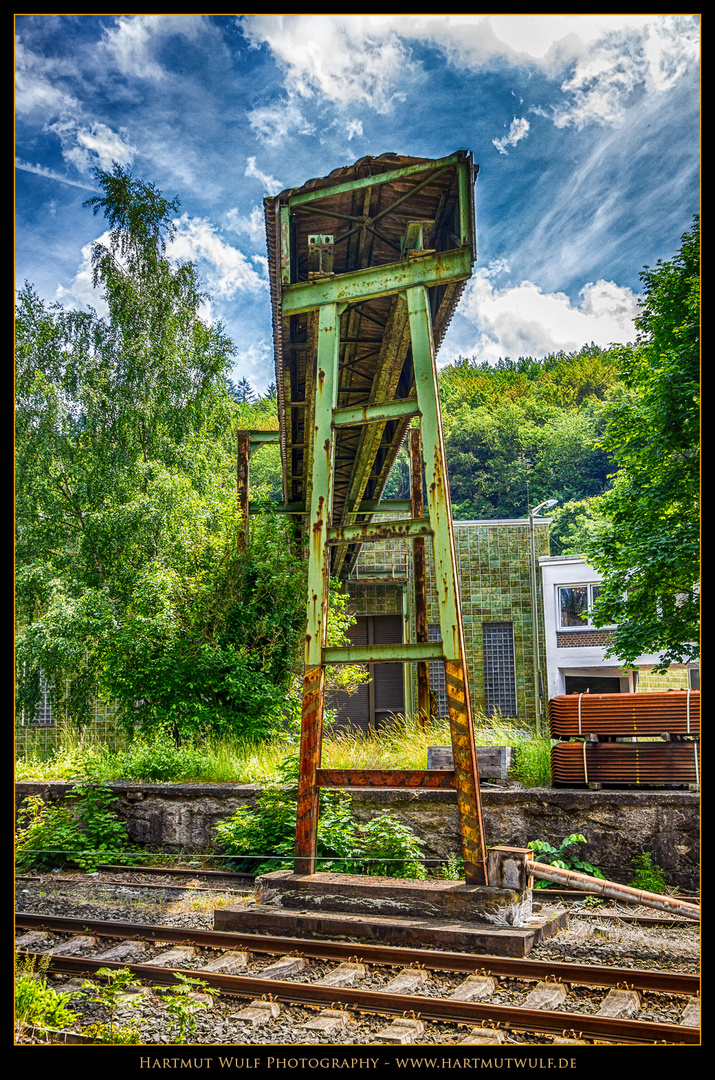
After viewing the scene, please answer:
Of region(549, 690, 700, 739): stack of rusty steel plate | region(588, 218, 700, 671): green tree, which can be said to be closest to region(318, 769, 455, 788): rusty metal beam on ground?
region(549, 690, 700, 739): stack of rusty steel plate

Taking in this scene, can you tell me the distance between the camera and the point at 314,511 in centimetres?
712

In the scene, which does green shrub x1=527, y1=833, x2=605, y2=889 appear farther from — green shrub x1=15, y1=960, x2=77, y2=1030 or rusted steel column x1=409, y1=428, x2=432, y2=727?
green shrub x1=15, y1=960, x2=77, y2=1030

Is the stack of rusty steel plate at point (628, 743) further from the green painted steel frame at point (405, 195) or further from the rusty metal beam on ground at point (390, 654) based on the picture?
the green painted steel frame at point (405, 195)

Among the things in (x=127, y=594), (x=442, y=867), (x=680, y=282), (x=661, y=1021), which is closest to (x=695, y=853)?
(x=442, y=867)

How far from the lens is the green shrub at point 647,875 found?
7453 mm

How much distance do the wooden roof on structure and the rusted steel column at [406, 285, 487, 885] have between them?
79cm

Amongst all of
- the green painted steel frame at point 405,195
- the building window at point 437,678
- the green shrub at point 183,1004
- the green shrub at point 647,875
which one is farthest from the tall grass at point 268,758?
the building window at point 437,678

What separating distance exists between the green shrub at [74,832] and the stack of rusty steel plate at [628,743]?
217 inches

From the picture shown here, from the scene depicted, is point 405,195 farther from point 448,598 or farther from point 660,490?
point 660,490

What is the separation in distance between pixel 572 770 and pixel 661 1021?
442cm

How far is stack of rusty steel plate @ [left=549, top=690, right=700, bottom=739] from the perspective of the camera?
8.26 meters

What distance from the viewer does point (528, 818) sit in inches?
328

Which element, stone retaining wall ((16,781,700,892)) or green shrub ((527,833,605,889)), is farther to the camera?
green shrub ((527,833,605,889))

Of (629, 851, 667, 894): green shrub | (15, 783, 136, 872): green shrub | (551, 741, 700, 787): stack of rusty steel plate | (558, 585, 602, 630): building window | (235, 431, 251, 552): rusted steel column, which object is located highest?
(235, 431, 251, 552): rusted steel column
